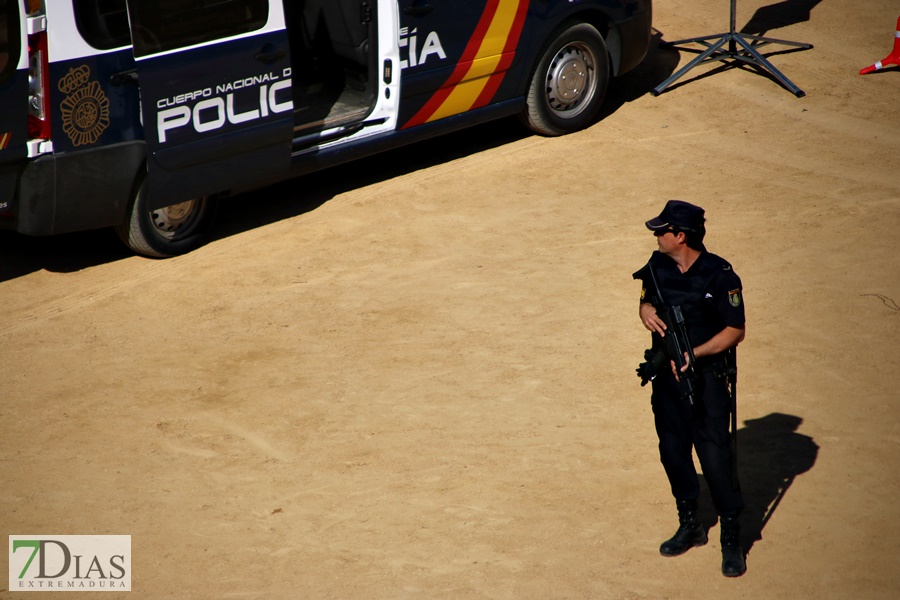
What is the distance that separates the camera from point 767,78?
1094 centimetres

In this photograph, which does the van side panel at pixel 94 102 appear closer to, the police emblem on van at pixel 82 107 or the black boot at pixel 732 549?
the police emblem on van at pixel 82 107

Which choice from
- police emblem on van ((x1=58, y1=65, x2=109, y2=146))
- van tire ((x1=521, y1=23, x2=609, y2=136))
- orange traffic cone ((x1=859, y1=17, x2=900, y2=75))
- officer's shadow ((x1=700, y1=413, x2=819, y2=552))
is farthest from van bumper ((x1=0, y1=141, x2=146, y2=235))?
orange traffic cone ((x1=859, y1=17, x2=900, y2=75))

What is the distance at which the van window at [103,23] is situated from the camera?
688 cm

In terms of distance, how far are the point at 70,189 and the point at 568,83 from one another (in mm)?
4392

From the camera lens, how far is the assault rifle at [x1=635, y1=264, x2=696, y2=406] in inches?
181

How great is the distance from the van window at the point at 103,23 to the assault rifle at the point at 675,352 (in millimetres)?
4021

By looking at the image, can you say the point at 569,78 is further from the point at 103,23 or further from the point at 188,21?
the point at 103,23

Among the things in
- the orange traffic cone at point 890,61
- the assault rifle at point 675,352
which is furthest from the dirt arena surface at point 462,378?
the orange traffic cone at point 890,61

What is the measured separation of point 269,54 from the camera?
7684mm

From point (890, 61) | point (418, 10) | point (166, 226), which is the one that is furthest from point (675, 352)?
point (890, 61)

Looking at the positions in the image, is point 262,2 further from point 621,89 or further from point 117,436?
point 621,89

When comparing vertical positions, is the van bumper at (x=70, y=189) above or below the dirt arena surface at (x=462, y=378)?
above

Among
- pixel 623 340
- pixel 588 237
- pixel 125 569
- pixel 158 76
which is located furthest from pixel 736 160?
pixel 125 569

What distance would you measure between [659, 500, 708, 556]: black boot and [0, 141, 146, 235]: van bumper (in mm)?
4194
